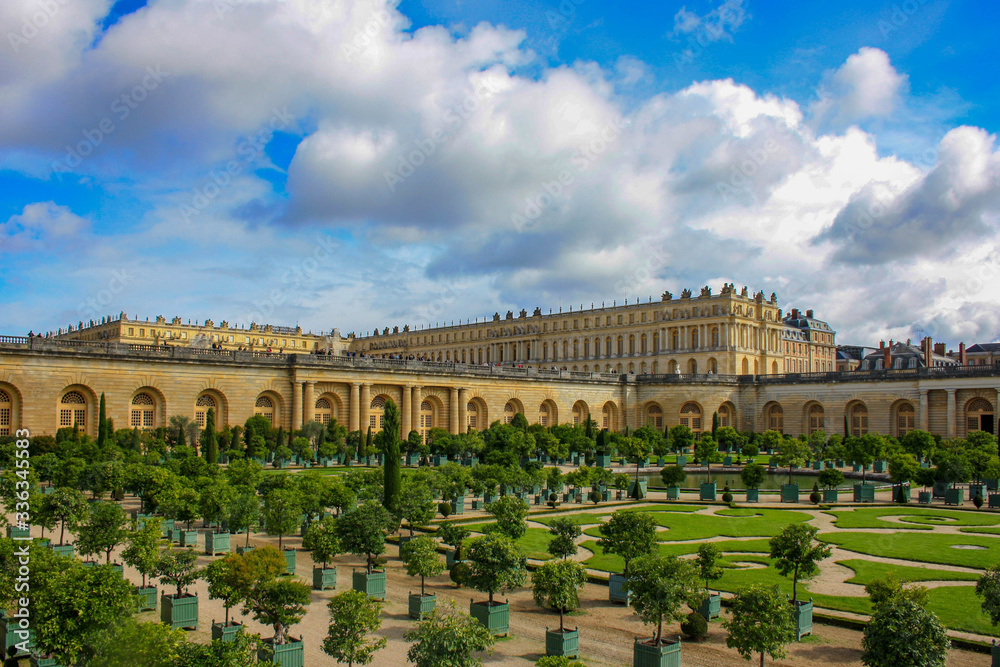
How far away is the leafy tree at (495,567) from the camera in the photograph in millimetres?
15695

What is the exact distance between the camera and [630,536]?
712 inches

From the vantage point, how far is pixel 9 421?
4056 centimetres

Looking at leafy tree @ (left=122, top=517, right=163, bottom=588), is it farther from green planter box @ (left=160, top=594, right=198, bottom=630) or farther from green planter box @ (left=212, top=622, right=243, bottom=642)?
green planter box @ (left=212, top=622, right=243, bottom=642)

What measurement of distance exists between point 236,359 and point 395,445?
26.1 metres

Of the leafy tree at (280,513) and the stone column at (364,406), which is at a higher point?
the stone column at (364,406)

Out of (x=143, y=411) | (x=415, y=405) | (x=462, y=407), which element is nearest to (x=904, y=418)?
(x=462, y=407)

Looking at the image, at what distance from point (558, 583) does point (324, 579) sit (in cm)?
647

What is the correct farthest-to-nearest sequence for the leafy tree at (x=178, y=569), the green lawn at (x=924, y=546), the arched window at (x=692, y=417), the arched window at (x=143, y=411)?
the arched window at (x=692, y=417) → the arched window at (x=143, y=411) → the green lawn at (x=924, y=546) → the leafy tree at (x=178, y=569)

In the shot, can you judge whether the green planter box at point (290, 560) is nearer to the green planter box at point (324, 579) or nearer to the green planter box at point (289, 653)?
the green planter box at point (324, 579)

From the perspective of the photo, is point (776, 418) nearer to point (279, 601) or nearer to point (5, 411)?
point (5, 411)

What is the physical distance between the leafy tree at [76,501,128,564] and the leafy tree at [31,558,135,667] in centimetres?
610

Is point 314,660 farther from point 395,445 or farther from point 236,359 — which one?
point 236,359

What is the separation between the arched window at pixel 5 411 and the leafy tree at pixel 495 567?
3440cm

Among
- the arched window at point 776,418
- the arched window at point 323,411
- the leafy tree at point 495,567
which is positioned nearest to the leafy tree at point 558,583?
the leafy tree at point 495,567
